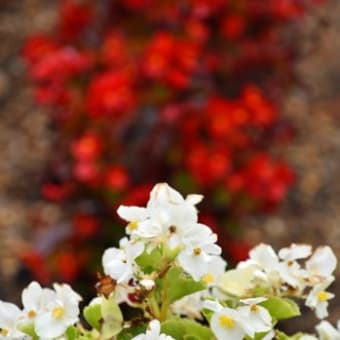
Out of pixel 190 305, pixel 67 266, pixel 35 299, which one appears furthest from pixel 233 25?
pixel 35 299

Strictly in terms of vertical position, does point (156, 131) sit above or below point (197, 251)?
above

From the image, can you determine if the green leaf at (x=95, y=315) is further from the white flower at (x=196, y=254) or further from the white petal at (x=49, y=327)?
the white flower at (x=196, y=254)

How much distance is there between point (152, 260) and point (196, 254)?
6 centimetres

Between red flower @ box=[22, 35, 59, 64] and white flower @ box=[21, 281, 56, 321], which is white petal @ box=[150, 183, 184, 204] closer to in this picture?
white flower @ box=[21, 281, 56, 321]

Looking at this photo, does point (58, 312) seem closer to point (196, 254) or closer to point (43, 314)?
point (43, 314)

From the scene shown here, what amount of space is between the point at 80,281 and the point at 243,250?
61cm

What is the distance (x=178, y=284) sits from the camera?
1549 millimetres

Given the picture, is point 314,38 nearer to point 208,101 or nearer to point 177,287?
point 208,101

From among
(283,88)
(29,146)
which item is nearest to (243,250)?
(283,88)

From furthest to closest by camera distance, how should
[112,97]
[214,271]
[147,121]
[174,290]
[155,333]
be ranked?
[147,121]
[112,97]
[214,271]
[174,290]
[155,333]

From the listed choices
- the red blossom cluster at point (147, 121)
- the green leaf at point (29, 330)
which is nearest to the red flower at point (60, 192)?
the red blossom cluster at point (147, 121)

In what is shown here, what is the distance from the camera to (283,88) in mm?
4523

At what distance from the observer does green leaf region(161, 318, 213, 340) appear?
156cm

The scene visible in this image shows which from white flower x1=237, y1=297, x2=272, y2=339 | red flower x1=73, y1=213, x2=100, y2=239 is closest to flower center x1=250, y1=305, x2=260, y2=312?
white flower x1=237, y1=297, x2=272, y2=339
